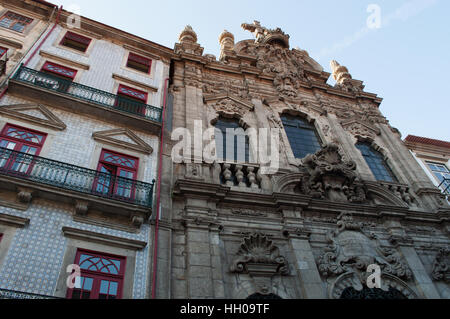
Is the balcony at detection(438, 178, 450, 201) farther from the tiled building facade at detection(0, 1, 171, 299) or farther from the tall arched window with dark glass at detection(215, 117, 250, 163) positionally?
the tiled building facade at detection(0, 1, 171, 299)

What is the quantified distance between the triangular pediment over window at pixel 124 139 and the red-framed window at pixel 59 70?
3058 millimetres

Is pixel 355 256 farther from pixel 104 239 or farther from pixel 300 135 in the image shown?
pixel 104 239

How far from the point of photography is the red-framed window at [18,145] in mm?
7645

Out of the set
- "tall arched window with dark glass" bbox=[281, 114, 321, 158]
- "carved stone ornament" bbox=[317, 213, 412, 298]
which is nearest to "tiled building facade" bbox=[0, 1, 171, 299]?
"carved stone ornament" bbox=[317, 213, 412, 298]

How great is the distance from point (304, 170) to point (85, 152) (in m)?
7.00

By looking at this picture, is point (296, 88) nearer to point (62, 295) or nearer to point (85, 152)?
point (85, 152)

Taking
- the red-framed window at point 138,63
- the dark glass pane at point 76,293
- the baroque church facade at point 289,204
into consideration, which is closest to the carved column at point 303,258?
the baroque church facade at point 289,204

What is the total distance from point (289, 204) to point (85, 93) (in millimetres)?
7239

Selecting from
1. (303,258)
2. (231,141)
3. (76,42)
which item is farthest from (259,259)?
(76,42)

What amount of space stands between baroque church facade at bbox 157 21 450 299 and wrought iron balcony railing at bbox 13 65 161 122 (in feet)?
3.73

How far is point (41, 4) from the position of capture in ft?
44.5

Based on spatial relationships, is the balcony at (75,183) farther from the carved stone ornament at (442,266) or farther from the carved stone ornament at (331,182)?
the carved stone ornament at (442,266)
